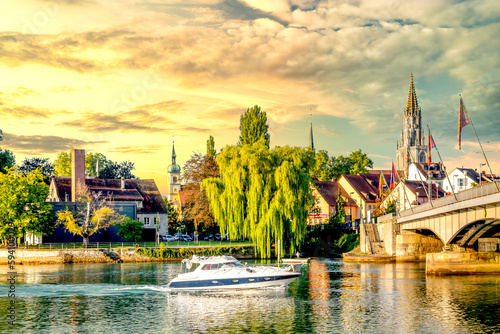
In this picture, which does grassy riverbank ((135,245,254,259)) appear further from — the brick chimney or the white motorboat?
the white motorboat

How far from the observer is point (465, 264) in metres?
53.9

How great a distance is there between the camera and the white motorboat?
45.6 meters

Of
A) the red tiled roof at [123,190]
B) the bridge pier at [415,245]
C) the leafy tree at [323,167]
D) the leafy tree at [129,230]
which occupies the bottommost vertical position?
the bridge pier at [415,245]

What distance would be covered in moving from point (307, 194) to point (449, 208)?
28.1 meters

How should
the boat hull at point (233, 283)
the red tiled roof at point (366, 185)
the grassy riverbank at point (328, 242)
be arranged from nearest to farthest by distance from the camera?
the boat hull at point (233, 283) < the grassy riverbank at point (328, 242) < the red tiled roof at point (366, 185)

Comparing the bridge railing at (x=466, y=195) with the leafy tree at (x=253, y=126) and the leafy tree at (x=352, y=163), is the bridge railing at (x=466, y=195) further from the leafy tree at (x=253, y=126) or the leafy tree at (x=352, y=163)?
the leafy tree at (x=352, y=163)

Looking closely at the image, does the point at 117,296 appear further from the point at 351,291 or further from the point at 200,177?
the point at 200,177

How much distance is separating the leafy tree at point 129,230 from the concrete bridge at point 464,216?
4419 centimetres

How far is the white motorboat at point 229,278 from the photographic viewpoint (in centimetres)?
4559

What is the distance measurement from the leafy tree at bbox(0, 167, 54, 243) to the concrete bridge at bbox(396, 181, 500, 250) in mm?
50895

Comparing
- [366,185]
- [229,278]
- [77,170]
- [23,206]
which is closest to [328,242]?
[366,185]

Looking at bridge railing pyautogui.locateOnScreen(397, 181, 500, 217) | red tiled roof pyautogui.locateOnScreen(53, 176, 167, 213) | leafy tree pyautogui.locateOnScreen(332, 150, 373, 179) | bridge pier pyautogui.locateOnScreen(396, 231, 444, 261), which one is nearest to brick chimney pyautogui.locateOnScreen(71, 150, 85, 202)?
red tiled roof pyautogui.locateOnScreen(53, 176, 167, 213)

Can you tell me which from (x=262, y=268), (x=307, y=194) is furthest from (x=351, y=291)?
(x=307, y=194)

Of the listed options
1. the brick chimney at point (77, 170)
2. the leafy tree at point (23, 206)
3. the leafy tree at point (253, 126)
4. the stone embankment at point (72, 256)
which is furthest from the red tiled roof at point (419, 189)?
the leafy tree at point (23, 206)
